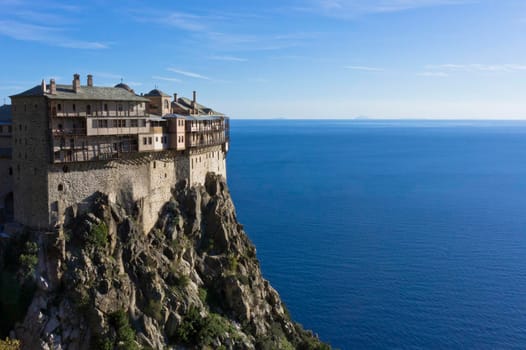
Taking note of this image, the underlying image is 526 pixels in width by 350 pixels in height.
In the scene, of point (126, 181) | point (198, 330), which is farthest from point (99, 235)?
point (198, 330)

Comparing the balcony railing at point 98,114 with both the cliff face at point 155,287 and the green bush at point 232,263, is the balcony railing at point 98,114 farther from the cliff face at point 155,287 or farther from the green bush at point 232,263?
the green bush at point 232,263

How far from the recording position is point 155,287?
2085 inches

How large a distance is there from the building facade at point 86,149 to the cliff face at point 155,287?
182 cm

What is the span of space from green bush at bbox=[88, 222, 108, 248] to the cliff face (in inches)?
4.0

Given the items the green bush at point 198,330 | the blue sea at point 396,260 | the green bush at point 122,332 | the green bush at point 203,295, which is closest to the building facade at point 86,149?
the green bush at point 203,295

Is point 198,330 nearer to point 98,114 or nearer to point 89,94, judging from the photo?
point 98,114

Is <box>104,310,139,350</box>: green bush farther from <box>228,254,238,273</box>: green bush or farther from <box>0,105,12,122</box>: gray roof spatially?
<box>0,105,12,122</box>: gray roof

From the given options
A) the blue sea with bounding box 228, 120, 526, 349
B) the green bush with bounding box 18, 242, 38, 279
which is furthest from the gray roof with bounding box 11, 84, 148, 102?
the blue sea with bounding box 228, 120, 526, 349

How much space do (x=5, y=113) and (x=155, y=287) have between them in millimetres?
25641

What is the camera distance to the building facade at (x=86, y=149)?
168ft

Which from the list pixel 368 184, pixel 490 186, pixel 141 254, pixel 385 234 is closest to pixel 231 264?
pixel 141 254

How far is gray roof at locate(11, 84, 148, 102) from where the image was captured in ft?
168

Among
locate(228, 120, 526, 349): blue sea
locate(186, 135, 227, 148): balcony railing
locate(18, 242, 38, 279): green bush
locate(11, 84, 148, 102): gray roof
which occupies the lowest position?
locate(228, 120, 526, 349): blue sea

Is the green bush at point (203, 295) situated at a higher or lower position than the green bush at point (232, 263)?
lower
